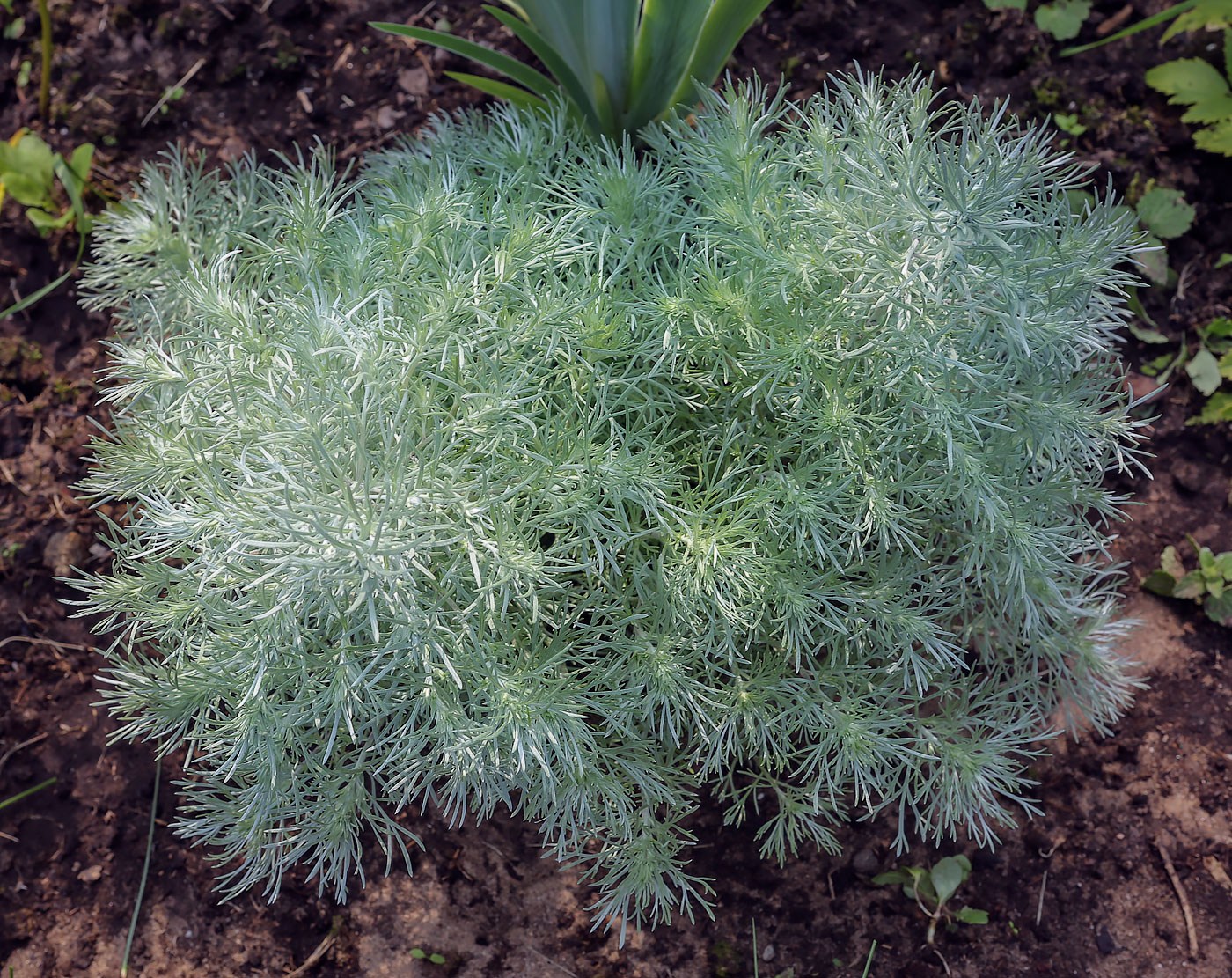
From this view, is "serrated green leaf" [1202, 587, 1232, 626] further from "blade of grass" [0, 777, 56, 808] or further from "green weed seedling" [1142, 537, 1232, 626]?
"blade of grass" [0, 777, 56, 808]

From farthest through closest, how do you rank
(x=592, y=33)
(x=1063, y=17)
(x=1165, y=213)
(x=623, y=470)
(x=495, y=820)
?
(x=1063, y=17), (x=1165, y=213), (x=495, y=820), (x=592, y=33), (x=623, y=470)

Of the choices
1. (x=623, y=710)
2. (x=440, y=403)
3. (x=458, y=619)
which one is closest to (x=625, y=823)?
(x=623, y=710)

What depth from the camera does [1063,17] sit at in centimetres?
255

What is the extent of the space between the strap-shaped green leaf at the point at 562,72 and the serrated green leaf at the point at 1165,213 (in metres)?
1.58

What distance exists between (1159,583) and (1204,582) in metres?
0.10

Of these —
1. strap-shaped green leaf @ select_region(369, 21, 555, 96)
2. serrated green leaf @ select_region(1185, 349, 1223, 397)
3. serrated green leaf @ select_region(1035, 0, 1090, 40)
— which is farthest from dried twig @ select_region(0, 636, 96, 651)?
serrated green leaf @ select_region(1035, 0, 1090, 40)

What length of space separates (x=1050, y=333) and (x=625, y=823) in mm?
1199

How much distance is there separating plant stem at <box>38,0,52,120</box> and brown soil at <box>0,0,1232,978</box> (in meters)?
0.04

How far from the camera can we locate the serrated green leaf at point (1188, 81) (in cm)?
243

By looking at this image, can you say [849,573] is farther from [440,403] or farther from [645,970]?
[645,970]

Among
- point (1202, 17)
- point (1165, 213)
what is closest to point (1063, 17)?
point (1202, 17)

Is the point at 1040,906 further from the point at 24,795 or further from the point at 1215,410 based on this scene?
the point at 24,795

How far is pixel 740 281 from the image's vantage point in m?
1.63

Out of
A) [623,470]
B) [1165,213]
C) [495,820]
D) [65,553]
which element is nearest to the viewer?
[623,470]
